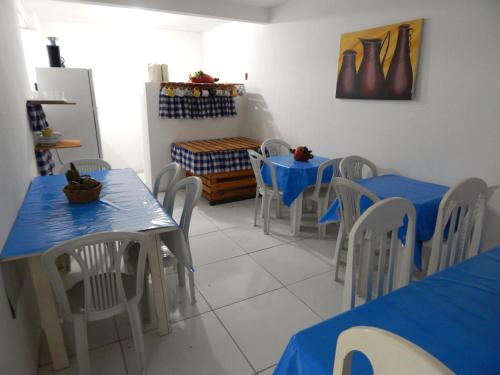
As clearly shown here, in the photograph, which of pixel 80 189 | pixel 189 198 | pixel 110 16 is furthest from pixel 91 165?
pixel 110 16

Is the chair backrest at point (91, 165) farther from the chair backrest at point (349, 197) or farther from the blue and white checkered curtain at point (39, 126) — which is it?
the chair backrest at point (349, 197)

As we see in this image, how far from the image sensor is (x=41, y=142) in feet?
9.91

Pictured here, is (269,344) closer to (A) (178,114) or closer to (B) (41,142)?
(B) (41,142)

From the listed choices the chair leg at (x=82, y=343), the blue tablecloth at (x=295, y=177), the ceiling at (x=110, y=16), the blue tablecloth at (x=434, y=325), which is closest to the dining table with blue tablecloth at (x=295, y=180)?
the blue tablecloth at (x=295, y=177)

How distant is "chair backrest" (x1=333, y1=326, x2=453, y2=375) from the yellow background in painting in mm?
2543

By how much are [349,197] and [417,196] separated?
54 cm

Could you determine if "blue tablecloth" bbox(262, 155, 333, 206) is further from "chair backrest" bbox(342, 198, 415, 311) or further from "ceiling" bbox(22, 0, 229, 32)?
"ceiling" bbox(22, 0, 229, 32)

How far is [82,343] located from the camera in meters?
1.38

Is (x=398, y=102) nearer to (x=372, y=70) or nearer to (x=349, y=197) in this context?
(x=372, y=70)

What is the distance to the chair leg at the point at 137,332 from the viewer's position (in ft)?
4.72

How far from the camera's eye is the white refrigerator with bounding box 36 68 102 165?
353 centimetres

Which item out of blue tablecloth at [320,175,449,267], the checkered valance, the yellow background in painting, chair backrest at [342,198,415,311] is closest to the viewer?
chair backrest at [342,198,415,311]

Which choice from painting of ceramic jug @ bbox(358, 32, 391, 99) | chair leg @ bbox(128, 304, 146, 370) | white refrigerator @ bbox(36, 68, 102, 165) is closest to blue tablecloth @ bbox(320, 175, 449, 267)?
painting of ceramic jug @ bbox(358, 32, 391, 99)

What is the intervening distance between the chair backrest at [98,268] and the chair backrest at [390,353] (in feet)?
3.16
